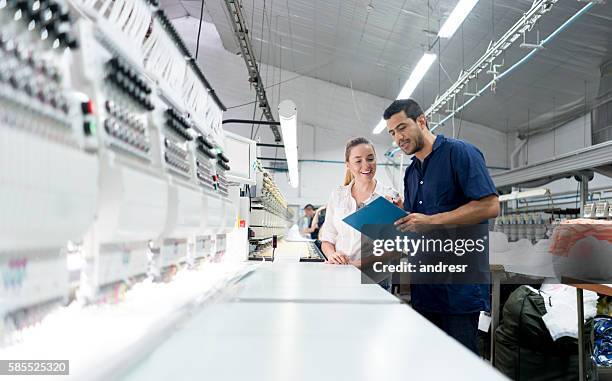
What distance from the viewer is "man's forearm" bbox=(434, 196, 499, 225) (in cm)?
165

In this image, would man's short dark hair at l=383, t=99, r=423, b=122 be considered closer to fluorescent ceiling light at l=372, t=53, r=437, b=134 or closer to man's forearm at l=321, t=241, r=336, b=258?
man's forearm at l=321, t=241, r=336, b=258

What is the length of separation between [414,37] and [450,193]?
241 inches

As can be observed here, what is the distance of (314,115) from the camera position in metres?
12.2

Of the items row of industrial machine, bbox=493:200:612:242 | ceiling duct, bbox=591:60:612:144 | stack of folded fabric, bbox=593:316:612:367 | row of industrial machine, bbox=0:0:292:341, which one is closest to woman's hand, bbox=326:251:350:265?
row of industrial machine, bbox=0:0:292:341

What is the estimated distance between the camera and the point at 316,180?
1288 cm

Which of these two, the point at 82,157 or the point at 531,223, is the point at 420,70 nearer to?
the point at 531,223

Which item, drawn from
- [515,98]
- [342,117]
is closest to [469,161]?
[515,98]

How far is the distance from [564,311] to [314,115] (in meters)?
10.2

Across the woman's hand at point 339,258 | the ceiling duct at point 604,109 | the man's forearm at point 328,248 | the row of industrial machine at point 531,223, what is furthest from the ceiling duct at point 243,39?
the ceiling duct at point 604,109

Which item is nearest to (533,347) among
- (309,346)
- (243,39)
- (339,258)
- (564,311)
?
(564,311)

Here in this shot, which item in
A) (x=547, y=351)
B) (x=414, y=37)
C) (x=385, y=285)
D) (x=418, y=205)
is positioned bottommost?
(x=547, y=351)

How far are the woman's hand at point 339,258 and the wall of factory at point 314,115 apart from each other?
8.55m

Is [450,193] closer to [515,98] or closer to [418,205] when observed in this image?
[418,205]

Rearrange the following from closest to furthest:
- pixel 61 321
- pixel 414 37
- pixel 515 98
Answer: pixel 61 321 < pixel 414 37 < pixel 515 98
